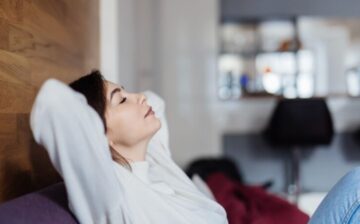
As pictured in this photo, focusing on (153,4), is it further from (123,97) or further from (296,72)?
(123,97)

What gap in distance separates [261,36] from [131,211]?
3.61 meters

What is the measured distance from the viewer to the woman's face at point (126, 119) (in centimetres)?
116

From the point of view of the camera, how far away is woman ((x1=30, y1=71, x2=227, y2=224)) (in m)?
0.82

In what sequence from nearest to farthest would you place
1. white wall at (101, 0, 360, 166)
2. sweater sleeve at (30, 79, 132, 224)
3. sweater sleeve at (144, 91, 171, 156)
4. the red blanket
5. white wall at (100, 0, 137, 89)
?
sweater sleeve at (30, 79, 132, 224) → sweater sleeve at (144, 91, 171, 156) → the red blanket → white wall at (100, 0, 137, 89) → white wall at (101, 0, 360, 166)

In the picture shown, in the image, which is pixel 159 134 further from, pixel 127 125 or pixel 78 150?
pixel 78 150

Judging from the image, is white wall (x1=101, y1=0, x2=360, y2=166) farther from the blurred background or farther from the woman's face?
the woman's face

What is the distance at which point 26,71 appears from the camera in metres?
1.23

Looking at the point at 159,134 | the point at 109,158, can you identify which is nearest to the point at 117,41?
the point at 159,134

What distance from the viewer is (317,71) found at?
4273 mm

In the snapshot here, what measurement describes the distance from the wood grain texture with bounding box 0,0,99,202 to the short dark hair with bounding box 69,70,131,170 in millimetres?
165

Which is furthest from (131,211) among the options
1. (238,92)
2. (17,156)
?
(238,92)

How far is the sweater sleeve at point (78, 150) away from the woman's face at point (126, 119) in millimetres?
258

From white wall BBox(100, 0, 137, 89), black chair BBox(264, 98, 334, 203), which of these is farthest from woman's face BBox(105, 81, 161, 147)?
black chair BBox(264, 98, 334, 203)

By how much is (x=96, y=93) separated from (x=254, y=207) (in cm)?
109
